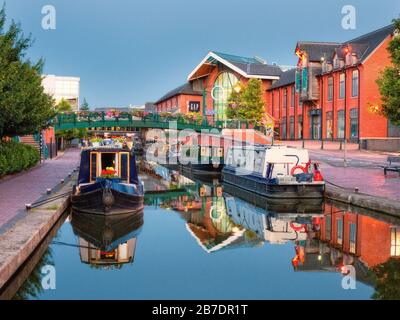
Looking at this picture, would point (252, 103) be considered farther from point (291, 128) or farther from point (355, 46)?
point (355, 46)

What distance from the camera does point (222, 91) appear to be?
78000 millimetres

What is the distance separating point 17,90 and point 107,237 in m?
11.4

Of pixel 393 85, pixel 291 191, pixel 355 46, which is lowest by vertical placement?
pixel 291 191

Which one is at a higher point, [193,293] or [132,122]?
[132,122]

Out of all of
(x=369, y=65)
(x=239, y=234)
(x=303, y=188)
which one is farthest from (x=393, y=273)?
(x=369, y=65)

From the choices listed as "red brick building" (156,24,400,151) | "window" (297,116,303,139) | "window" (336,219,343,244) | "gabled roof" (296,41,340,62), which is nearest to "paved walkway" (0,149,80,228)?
"window" (336,219,343,244)

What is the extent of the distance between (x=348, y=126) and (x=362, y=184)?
2796cm

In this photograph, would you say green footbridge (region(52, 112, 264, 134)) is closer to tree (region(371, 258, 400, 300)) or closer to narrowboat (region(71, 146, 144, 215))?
narrowboat (region(71, 146, 144, 215))

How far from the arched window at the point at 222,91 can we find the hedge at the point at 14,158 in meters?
45.7

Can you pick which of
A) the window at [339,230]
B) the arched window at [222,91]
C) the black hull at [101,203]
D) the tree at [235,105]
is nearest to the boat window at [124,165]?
the black hull at [101,203]

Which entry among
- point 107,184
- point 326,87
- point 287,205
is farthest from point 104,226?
point 326,87

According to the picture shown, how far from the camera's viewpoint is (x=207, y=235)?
1653 cm
